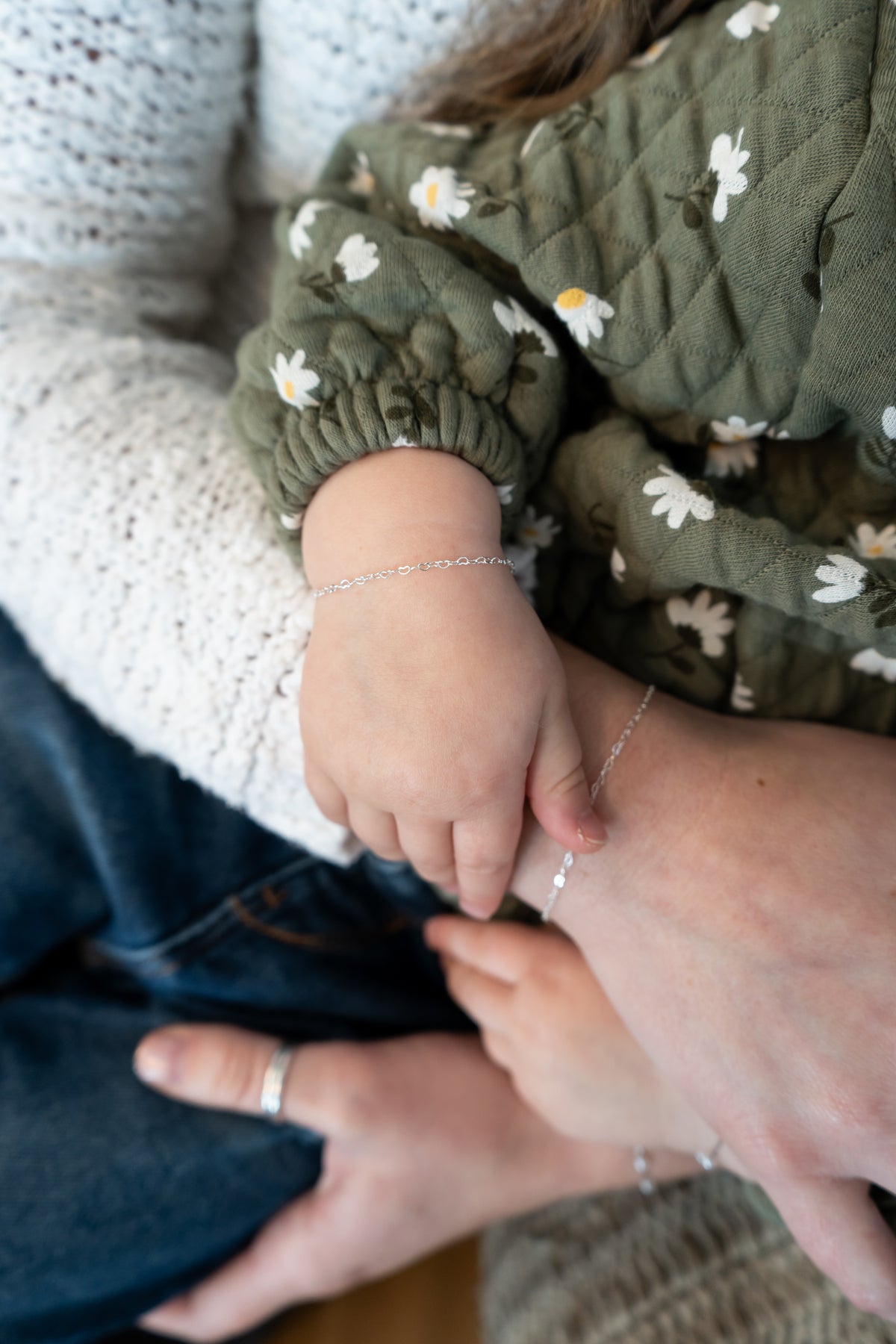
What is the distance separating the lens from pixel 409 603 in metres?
0.54

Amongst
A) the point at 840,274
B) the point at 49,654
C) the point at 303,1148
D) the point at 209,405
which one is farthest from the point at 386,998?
the point at 840,274

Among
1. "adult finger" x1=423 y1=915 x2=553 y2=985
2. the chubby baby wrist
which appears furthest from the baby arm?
"adult finger" x1=423 y1=915 x2=553 y2=985

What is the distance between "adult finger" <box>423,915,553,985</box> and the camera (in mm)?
792

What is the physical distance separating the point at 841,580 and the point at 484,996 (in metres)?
0.49

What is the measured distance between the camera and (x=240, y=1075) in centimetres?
78

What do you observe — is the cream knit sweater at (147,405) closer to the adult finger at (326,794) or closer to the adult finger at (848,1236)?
the adult finger at (326,794)

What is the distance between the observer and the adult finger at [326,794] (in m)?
0.62

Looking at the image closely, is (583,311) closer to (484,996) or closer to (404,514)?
(404,514)

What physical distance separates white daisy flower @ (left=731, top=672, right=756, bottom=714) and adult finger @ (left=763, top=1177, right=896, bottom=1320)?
33 cm

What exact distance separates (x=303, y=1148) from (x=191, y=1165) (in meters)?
0.10

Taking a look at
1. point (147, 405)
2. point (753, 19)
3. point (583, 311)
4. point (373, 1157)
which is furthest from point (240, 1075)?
point (753, 19)

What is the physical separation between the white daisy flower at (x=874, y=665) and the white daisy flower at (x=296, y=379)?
1.41 feet

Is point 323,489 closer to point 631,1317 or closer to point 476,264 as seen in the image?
point 476,264

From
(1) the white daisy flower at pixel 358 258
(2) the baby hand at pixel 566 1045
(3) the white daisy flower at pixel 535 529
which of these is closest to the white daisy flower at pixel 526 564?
(3) the white daisy flower at pixel 535 529
